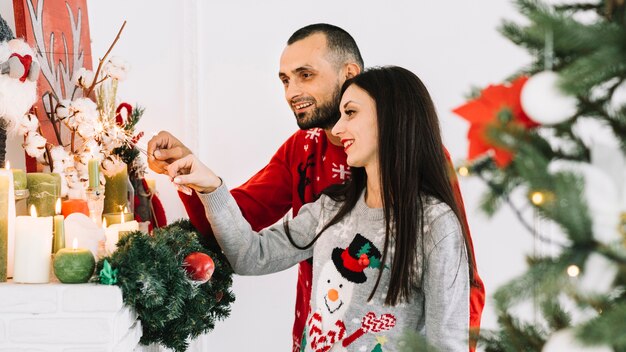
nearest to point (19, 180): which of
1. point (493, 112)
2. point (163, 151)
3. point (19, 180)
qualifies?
point (19, 180)

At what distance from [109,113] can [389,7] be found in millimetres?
1338

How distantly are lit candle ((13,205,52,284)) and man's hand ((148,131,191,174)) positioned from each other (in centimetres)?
38

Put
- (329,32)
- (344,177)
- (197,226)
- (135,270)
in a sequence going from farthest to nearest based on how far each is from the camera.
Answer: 1. (329,32)
2. (344,177)
3. (197,226)
4. (135,270)

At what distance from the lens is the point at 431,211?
1.67 metres

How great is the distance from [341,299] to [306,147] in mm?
666

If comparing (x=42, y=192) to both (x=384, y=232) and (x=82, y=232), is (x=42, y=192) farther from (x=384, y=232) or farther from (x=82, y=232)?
(x=384, y=232)

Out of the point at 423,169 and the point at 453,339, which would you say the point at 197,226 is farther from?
the point at 453,339

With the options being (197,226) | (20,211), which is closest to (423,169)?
(197,226)

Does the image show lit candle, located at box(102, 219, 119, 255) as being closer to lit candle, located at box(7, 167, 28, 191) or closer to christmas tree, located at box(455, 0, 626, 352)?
lit candle, located at box(7, 167, 28, 191)

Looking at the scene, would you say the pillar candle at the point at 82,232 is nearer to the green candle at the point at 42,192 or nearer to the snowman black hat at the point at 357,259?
the green candle at the point at 42,192

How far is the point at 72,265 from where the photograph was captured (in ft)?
4.79

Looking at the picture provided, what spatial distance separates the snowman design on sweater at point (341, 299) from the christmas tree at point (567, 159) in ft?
2.92

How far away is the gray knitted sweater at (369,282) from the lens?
159cm

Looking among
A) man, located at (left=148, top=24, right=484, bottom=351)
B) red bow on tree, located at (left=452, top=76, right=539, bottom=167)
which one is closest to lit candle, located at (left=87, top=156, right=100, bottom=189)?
man, located at (left=148, top=24, right=484, bottom=351)
